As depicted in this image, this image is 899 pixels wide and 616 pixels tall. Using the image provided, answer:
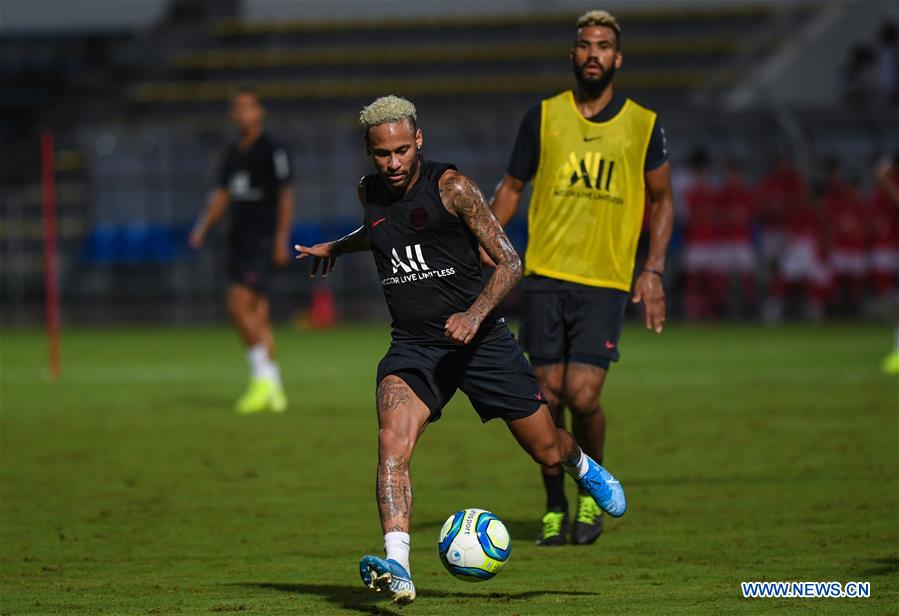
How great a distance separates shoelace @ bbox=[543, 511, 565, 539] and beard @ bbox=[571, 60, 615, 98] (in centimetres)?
209

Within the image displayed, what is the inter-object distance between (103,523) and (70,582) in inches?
67.0

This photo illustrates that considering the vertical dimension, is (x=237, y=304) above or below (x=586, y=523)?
above

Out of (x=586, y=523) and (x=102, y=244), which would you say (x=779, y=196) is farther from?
(x=586, y=523)

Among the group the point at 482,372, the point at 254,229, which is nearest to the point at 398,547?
the point at 482,372

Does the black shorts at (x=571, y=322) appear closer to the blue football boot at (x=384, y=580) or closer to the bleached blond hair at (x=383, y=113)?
the bleached blond hair at (x=383, y=113)

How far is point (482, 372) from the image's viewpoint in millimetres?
6797

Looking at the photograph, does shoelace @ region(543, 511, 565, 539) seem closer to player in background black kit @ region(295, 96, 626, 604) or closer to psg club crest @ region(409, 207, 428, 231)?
player in background black kit @ region(295, 96, 626, 604)

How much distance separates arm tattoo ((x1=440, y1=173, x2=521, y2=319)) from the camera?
6621mm

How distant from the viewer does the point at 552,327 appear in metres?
8.10

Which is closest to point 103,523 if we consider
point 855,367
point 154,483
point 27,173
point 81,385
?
point 154,483

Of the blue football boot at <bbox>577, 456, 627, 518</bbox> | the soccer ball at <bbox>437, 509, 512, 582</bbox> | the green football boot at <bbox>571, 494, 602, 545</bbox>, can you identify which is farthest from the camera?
the green football boot at <bbox>571, 494, 602, 545</bbox>

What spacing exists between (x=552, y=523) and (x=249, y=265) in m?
7.00

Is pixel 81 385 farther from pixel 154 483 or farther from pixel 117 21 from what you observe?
pixel 117 21

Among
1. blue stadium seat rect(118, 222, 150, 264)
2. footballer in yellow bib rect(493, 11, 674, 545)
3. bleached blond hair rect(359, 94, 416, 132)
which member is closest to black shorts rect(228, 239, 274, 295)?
footballer in yellow bib rect(493, 11, 674, 545)
